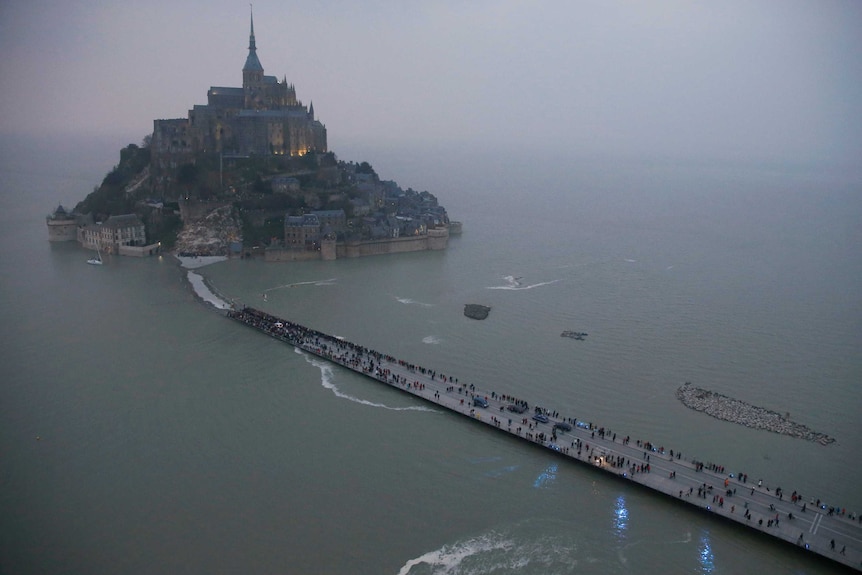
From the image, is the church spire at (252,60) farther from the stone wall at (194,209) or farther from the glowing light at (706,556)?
the glowing light at (706,556)

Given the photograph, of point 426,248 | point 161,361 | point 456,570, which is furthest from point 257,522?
point 426,248

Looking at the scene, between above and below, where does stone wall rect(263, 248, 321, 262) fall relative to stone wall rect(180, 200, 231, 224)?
below

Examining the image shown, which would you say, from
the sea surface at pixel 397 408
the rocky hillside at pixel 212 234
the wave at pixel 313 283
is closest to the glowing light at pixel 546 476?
the sea surface at pixel 397 408

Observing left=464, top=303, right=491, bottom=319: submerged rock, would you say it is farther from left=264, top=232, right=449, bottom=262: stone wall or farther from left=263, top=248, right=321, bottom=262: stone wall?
left=263, top=248, right=321, bottom=262: stone wall

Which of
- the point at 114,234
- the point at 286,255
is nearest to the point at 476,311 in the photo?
the point at 286,255

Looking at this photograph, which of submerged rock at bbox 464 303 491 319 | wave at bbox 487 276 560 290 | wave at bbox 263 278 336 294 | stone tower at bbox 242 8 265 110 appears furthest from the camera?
stone tower at bbox 242 8 265 110

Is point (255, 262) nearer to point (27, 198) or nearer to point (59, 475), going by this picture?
point (59, 475)

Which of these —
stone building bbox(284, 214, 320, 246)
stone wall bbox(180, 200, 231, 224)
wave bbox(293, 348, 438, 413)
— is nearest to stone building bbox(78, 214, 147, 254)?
stone wall bbox(180, 200, 231, 224)
